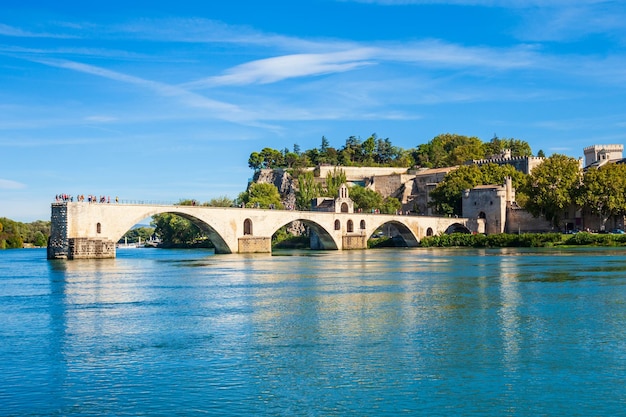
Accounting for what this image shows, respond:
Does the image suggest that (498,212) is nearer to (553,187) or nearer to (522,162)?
(553,187)

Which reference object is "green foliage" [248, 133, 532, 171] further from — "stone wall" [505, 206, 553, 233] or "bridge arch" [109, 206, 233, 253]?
"bridge arch" [109, 206, 233, 253]

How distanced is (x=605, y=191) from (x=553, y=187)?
512 centimetres

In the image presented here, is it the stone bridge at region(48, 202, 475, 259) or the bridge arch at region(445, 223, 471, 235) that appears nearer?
the stone bridge at region(48, 202, 475, 259)

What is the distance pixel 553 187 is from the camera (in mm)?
71750

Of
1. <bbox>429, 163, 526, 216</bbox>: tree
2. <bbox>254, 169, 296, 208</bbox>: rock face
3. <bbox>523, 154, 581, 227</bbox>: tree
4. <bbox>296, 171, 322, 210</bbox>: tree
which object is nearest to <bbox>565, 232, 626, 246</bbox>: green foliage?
<bbox>523, 154, 581, 227</bbox>: tree

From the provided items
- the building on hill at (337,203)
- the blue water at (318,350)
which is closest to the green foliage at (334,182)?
the building on hill at (337,203)

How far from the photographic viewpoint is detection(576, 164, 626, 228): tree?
67562 mm

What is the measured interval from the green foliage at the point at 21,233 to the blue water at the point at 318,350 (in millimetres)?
Answer: 60377

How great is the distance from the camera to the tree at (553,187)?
231 feet

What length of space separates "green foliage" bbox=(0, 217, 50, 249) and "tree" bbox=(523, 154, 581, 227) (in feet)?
172

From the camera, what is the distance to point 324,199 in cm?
8762

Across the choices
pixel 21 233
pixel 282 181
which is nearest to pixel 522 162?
pixel 282 181

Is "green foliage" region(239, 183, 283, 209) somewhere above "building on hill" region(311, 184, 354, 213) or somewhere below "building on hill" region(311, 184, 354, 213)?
above

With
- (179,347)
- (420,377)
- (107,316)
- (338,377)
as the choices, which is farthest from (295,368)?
(107,316)
